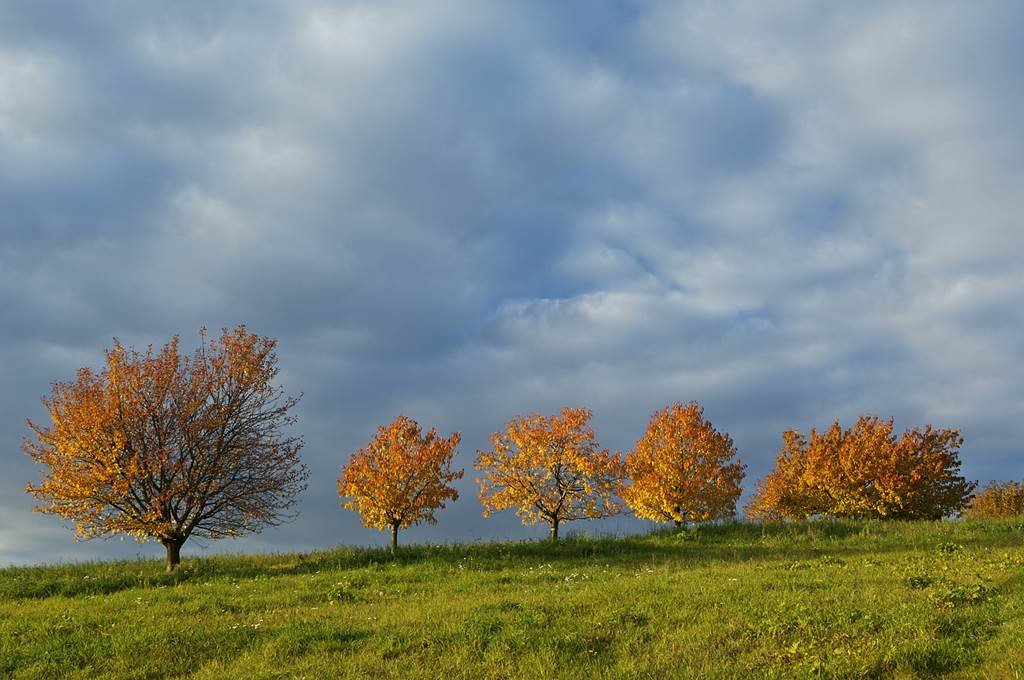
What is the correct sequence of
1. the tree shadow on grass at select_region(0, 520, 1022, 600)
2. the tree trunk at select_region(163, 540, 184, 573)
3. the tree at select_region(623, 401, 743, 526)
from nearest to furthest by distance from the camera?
the tree shadow on grass at select_region(0, 520, 1022, 600)
the tree trunk at select_region(163, 540, 184, 573)
the tree at select_region(623, 401, 743, 526)

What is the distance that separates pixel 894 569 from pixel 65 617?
22.9 metres

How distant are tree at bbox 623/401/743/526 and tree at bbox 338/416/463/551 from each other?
13.7 metres

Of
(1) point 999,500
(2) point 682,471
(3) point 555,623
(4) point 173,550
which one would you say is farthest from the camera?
(1) point 999,500

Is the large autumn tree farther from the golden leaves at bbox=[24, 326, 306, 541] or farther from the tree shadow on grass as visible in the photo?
the golden leaves at bbox=[24, 326, 306, 541]

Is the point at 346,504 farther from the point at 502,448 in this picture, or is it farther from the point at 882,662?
the point at 882,662

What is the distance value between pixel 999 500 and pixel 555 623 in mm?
66903

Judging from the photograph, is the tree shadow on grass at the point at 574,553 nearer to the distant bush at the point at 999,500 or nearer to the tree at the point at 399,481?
the tree at the point at 399,481

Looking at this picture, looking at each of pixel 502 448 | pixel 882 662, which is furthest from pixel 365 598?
pixel 502 448

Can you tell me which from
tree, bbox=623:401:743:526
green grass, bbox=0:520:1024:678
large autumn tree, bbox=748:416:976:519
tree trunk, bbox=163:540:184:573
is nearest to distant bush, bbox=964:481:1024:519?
large autumn tree, bbox=748:416:976:519

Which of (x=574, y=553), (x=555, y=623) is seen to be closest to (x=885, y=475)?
(x=574, y=553)

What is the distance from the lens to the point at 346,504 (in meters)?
39.2

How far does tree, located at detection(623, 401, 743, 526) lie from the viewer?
4600 centimetres

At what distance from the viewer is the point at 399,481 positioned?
38.4 meters

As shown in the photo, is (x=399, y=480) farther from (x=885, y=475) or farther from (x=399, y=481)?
(x=885, y=475)
